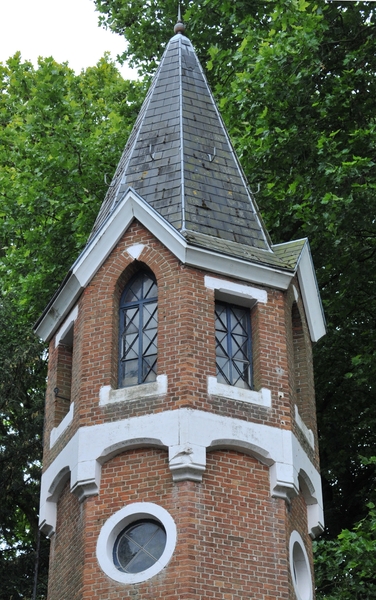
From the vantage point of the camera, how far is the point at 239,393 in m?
15.4

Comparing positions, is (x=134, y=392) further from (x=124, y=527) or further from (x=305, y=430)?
(x=305, y=430)

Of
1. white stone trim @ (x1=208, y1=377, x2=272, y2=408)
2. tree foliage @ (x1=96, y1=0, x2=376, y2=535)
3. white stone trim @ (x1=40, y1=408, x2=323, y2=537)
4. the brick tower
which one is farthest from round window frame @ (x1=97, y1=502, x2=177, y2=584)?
tree foliage @ (x1=96, y1=0, x2=376, y2=535)

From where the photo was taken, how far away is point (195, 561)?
13891 mm

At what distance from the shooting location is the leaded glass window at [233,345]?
1584 centimetres

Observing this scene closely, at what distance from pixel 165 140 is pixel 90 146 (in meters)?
7.14

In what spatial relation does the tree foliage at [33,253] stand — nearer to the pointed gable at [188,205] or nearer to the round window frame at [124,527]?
the pointed gable at [188,205]

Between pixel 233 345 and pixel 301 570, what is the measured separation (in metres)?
3.07

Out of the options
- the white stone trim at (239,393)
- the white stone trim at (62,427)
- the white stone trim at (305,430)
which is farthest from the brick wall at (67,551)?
the white stone trim at (305,430)

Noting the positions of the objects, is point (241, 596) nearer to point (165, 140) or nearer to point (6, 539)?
point (165, 140)

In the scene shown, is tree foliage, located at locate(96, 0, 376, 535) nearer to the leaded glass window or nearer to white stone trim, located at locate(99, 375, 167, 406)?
the leaded glass window

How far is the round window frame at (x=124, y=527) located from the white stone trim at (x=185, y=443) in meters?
0.48

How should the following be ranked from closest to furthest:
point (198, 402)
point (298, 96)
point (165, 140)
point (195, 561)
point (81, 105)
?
point (195, 561), point (198, 402), point (165, 140), point (298, 96), point (81, 105)

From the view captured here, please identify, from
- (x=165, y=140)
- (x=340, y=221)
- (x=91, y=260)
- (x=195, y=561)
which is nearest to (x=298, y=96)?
(x=340, y=221)

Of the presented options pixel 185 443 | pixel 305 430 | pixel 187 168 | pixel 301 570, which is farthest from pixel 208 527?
pixel 187 168
